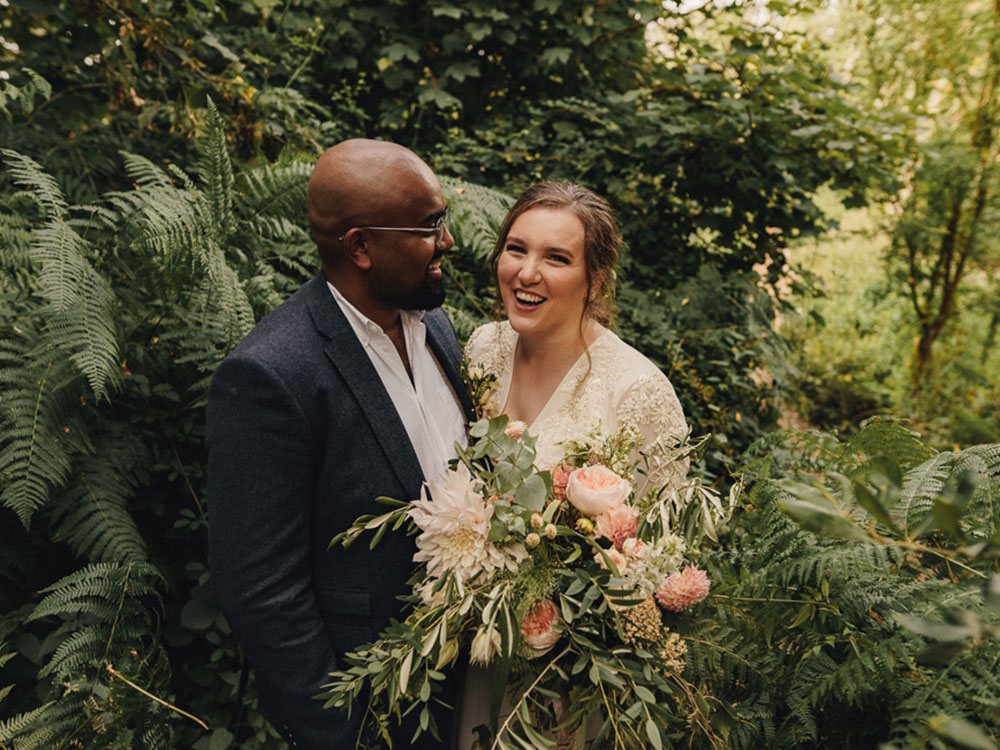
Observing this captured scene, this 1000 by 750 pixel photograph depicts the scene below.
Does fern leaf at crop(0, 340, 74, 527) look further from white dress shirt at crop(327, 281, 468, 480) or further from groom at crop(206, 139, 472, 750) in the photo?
white dress shirt at crop(327, 281, 468, 480)

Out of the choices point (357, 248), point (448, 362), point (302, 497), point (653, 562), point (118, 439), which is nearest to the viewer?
point (653, 562)

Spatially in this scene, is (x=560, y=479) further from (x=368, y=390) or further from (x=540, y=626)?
(x=368, y=390)

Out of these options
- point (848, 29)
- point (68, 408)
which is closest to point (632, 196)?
point (68, 408)

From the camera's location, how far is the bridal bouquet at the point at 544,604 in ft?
4.16

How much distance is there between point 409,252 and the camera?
1748 mm

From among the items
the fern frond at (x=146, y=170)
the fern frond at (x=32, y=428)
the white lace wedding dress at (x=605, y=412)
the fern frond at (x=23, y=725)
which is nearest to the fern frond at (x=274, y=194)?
the fern frond at (x=146, y=170)

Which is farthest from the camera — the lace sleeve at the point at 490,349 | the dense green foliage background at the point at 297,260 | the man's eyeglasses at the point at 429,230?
the lace sleeve at the point at 490,349

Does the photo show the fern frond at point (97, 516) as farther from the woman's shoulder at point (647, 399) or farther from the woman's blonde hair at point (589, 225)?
the woman's shoulder at point (647, 399)

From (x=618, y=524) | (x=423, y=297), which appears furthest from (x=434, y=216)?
(x=618, y=524)

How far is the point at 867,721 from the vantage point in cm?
133

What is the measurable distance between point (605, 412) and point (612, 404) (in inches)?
1.3

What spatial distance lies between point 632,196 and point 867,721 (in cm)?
355

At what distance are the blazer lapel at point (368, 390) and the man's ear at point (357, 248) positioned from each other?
0.14m

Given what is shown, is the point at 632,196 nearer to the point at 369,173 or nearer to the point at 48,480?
the point at 369,173
